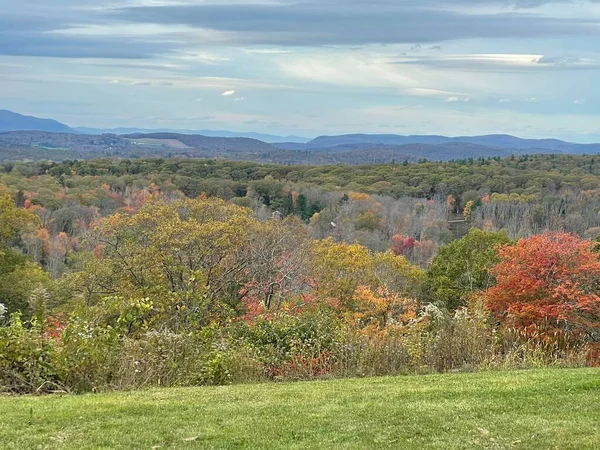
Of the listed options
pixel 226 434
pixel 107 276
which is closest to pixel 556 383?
pixel 226 434

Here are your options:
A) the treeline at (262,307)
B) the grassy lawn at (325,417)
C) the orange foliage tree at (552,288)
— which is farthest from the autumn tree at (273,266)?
the grassy lawn at (325,417)

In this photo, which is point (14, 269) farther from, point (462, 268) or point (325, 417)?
point (325, 417)

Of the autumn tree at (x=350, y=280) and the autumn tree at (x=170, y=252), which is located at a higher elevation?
the autumn tree at (x=170, y=252)

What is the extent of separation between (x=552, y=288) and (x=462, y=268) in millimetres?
14294

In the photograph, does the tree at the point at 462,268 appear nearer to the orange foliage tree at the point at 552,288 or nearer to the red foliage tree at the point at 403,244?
the orange foliage tree at the point at 552,288

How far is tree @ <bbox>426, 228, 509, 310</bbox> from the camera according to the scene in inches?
1217

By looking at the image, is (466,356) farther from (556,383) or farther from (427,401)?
(427,401)

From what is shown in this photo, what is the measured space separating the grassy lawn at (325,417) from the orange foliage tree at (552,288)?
7.68 metres

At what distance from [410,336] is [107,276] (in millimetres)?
13996

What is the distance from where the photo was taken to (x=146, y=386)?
8750mm

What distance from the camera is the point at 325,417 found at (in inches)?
269

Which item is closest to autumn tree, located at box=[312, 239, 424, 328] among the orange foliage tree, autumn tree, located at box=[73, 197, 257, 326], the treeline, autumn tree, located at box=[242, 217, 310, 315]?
the treeline

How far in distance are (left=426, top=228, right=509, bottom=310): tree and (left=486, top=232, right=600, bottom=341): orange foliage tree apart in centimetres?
1069

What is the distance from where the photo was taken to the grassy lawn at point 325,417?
605 centimetres
